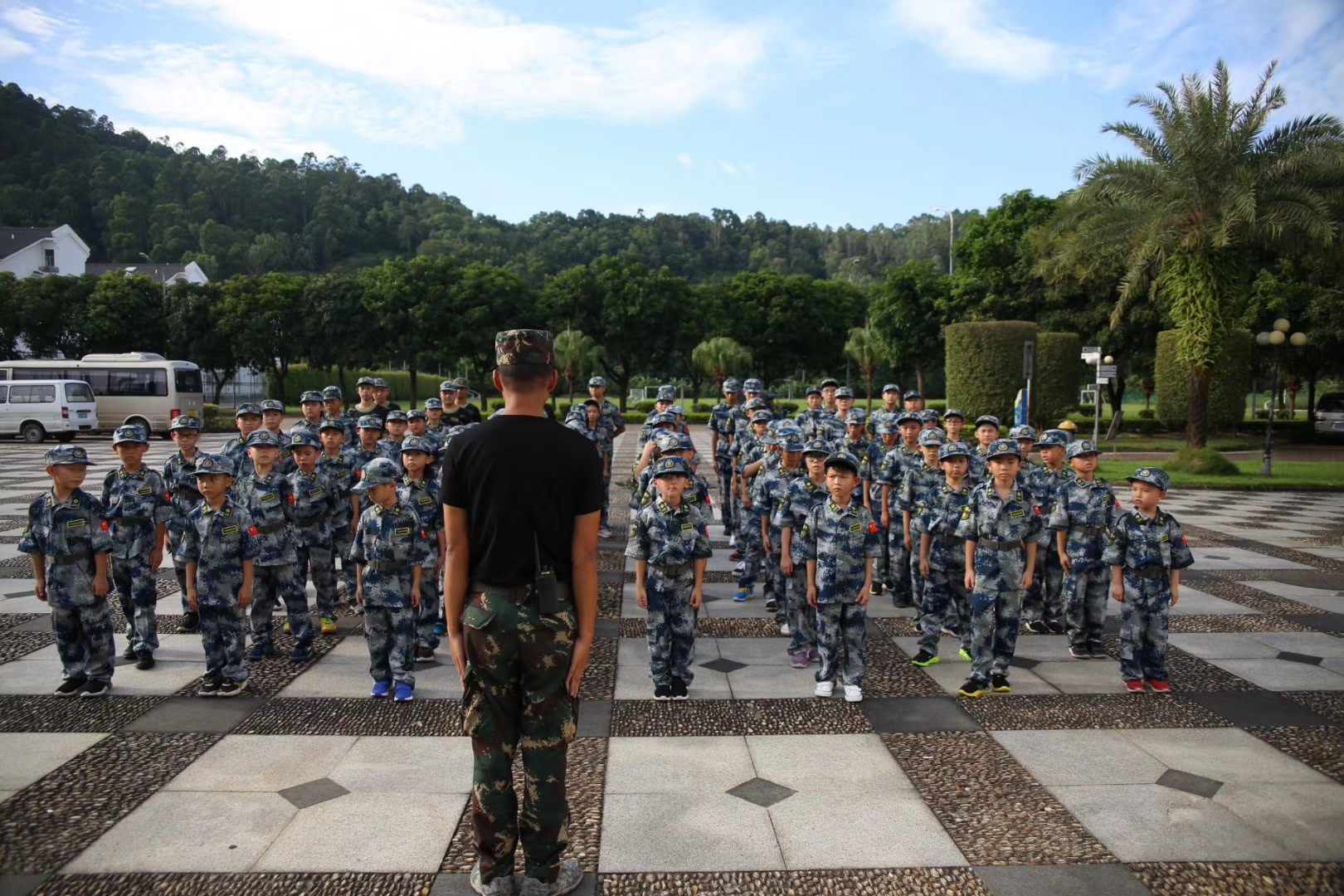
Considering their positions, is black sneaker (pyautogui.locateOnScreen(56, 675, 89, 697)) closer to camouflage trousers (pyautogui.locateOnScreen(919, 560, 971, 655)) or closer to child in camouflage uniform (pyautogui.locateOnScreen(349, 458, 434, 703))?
child in camouflage uniform (pyautogui.locateOnScreen(349, 458, 434, 703))

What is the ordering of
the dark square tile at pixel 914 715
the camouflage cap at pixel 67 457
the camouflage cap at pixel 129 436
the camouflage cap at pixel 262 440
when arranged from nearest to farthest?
the dark square tile at pixel 914 715 < the camouflage cap at pixel 67 457 < the camouflage cap at pixel 129 436 < the camouflage cap at pixel 262 440

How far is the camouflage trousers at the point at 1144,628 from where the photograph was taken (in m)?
5.98

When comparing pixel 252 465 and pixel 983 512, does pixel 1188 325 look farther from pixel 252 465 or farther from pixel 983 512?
pixel 252 465

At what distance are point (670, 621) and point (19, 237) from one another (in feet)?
221

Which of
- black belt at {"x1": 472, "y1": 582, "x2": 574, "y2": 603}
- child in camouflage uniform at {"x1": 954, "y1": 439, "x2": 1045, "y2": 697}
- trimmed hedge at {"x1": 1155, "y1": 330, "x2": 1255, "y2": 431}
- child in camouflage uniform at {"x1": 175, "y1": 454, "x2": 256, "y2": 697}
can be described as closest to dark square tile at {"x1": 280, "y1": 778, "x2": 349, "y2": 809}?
child in camouflage uniform at {"x1": 175, "y1": 454, "x2": 256, "y2": 697}

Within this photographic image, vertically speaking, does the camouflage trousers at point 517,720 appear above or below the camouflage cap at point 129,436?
below

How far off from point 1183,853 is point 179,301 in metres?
45.7

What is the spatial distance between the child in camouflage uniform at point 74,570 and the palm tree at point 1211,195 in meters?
19.9

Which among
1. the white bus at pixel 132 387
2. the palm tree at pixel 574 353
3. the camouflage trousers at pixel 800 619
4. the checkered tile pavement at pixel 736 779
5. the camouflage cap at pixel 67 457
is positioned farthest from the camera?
the palm tree at pixel 574 353

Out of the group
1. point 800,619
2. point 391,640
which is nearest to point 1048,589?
point 800,619

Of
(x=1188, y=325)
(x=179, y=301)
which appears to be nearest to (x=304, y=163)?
A: (x=179, y=301)

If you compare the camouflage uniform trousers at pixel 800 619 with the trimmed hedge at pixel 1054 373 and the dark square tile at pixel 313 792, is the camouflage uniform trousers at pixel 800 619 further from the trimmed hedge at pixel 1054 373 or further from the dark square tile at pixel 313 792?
the trimmed hedge at pixel 1054 373

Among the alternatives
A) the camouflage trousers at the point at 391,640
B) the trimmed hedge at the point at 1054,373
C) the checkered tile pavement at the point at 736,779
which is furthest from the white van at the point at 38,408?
the trimmed hedge at the point at 1054,373

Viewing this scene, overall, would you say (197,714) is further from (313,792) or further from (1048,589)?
(1048,589)
